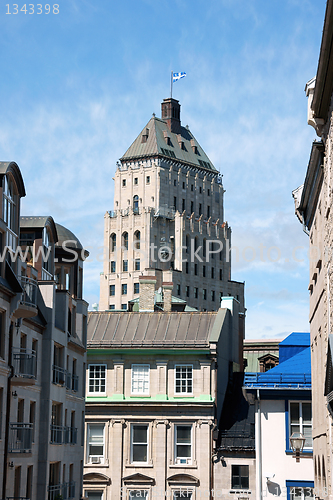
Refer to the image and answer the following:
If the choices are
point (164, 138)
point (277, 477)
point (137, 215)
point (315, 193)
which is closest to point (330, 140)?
point (315, 193)

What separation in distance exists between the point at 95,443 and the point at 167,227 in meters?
110

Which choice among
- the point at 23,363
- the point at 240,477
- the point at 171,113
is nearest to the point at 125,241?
the point at 171,113

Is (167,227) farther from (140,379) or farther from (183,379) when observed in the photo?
(183,379)

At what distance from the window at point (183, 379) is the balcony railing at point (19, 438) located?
1518 cm

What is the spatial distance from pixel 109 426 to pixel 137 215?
108 metres

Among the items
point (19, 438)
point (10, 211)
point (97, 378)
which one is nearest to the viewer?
point (19, 438)

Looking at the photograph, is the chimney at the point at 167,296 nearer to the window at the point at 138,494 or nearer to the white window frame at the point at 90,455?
the white window frame at the point at 90,455

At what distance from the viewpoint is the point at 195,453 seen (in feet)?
151

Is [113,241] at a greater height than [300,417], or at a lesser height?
greater

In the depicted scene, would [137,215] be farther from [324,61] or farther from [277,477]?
[324,61]

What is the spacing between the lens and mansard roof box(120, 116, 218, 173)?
162 meters

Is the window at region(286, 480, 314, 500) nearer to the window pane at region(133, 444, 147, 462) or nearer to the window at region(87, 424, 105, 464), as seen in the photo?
the window pane at region(133, 444, 147, 462)

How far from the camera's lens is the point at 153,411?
156ft

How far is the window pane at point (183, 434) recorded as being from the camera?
46.7 metres
